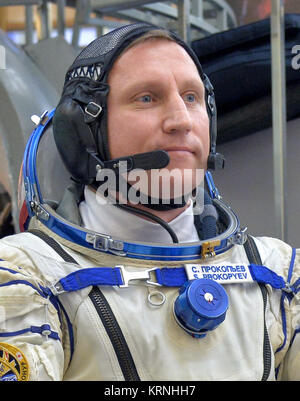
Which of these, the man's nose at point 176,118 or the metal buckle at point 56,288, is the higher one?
the man's nose at point 176,118

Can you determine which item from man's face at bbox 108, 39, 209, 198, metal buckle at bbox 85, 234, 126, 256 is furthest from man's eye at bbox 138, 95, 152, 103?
metal buckle at bbox 85, 234, 126, 256

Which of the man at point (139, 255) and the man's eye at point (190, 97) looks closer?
the man at point (139, 255)

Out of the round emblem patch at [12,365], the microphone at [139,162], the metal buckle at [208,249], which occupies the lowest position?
the round emblem patch at [12,365]

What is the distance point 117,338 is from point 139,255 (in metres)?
0.12

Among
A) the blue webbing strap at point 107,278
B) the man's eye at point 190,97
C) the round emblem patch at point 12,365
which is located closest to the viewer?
the round emblem patch at point 12,365

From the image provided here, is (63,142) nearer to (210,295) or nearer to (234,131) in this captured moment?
(210,295)

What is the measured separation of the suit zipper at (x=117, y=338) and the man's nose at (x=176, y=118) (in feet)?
0.81

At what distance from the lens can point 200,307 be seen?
0.83 meters

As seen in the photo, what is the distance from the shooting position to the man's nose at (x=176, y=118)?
905 millimetres

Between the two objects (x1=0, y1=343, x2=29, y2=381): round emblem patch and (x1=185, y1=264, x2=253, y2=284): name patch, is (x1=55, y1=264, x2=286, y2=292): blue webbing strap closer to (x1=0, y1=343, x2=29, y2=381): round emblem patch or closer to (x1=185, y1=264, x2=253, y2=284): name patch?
(x1=185, y1=264, x2=253, y2=284): name patch

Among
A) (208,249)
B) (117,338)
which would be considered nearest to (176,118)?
(208,249)

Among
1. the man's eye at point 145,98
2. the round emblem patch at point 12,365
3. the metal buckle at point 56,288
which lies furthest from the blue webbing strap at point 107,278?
the man's eye at point 145,98

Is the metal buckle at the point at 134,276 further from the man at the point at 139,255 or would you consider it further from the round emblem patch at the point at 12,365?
the round emblem patch at the point at 12,365
